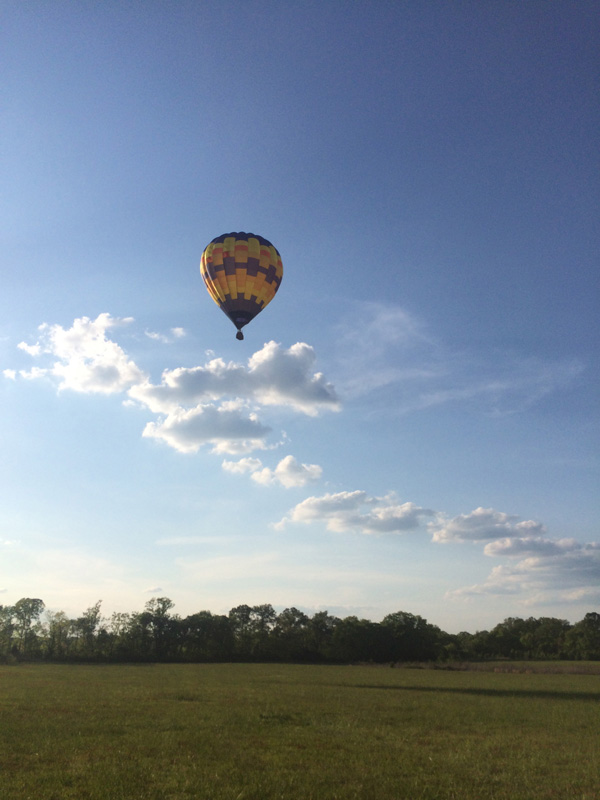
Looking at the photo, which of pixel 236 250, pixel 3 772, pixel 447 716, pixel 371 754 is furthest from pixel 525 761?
pixel 236 250

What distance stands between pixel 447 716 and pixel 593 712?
8.80 metres

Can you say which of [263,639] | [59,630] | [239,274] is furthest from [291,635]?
[239,274]

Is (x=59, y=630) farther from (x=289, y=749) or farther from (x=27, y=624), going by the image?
(x=289, y=749)

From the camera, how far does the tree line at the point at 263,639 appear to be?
101m

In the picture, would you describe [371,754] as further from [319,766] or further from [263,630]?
[263,630]

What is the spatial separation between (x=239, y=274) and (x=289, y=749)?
27.2 meters

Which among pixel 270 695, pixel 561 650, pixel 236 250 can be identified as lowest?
pixel 561 650

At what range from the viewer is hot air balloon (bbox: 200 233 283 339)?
3588 centimetres

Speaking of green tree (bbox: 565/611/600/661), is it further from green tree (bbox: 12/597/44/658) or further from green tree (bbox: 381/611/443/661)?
green tree (bbox: 12/597/44/658)

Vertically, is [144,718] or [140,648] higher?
[144,718]

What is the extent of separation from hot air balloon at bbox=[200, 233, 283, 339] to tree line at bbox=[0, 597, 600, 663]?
81742 mm

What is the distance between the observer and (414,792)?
40.5ft

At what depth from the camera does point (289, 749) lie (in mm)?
16500

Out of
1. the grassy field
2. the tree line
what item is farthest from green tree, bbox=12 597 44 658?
the grassy field
